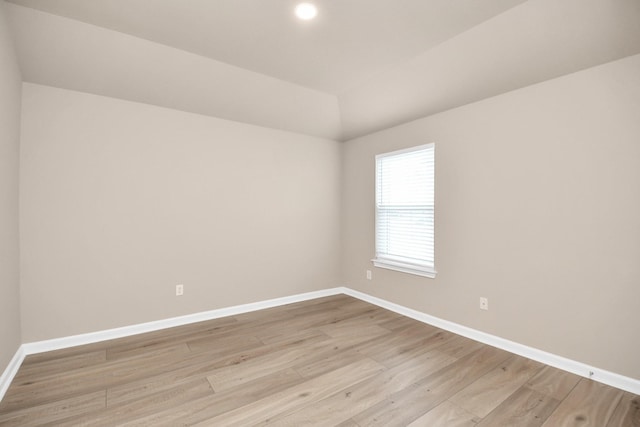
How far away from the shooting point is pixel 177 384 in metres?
2.20

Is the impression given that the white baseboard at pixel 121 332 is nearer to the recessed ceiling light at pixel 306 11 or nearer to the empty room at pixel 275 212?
the empty room at pixel 275 212

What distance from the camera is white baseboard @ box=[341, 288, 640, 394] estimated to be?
213cm

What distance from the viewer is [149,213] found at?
10.4 feet

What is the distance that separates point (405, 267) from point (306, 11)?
2.91 meters

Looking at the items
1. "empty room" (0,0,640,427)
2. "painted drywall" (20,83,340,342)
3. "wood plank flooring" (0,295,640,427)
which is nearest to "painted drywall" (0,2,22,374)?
"empty room" (0,0,640,427)

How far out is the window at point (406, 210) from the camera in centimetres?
351

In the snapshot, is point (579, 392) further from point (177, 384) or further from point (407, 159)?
point (177, 384)

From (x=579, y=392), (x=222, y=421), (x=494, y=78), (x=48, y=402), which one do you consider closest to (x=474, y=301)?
(x=579, y=392)

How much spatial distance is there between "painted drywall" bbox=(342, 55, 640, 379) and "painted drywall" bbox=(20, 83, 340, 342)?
1903mm

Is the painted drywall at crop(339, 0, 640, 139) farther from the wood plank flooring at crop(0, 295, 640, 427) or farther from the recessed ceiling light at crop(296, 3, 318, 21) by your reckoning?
the wood plank flooring at crop(0, 295, 640, 427)

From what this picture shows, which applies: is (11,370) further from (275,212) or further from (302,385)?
(275,212)

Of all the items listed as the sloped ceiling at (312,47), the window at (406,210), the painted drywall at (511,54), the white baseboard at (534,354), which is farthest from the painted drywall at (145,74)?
the white baseboard at (534,354)

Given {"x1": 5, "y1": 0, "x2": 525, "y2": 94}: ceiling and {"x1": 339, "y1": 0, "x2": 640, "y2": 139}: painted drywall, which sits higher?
{"x1": 5, "y1": 0, "x2": 525, "y2": 94}: ceiling

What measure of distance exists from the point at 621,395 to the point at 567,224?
1237 millimetres
